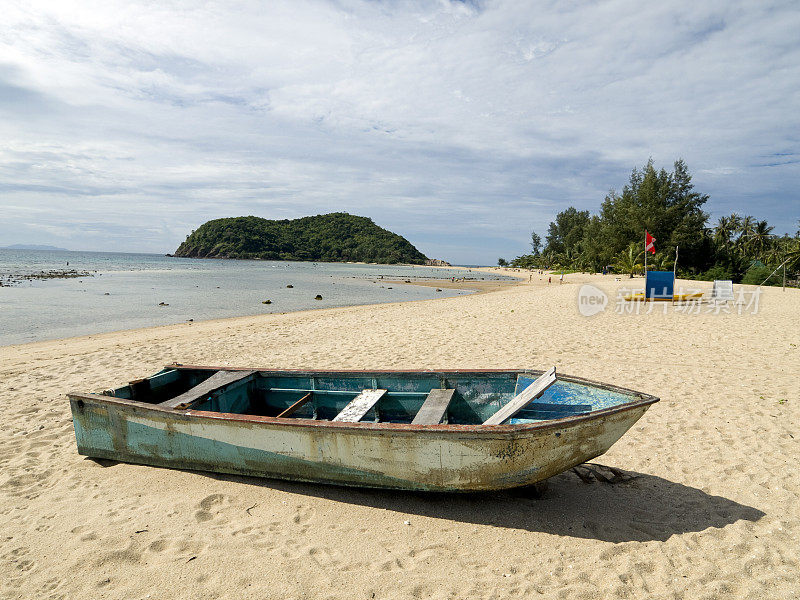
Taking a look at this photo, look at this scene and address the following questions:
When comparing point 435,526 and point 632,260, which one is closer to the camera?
point 435,526

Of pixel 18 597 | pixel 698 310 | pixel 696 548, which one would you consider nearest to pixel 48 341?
pixel 18 597

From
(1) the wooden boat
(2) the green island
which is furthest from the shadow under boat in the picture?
(2) the green island

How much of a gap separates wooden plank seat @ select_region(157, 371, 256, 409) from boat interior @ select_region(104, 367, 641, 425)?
11 mm

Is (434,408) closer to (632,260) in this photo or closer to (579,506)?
(579,506)

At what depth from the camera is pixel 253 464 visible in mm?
4445

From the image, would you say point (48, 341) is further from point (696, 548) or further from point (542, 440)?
point (696, 548)

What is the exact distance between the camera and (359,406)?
517 cm

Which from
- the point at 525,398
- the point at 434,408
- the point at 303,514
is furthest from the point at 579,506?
the point at 303,514

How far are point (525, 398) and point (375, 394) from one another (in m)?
1.87

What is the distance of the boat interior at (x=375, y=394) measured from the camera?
15.4ft

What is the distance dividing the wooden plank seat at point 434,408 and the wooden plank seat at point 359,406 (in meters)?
0.59

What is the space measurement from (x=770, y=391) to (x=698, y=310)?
32.8ft

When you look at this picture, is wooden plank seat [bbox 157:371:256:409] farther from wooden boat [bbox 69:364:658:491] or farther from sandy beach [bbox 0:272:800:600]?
sandy beach [bbox 0:272:800:600]

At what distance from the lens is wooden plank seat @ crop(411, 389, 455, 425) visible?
4559mm
